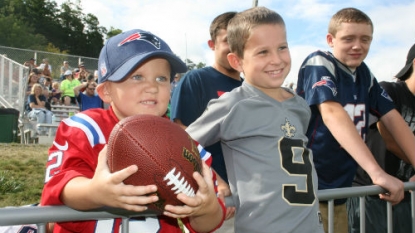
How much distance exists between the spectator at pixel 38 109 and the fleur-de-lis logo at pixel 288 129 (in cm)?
1192

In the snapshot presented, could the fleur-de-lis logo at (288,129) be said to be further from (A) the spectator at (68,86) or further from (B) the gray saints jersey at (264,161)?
(A) the spectator at (68,86)

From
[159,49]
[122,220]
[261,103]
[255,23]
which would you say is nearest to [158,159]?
[122,220]

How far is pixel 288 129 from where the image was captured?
85.0 inches

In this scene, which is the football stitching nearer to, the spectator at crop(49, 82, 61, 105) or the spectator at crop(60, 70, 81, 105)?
the spectator at crop(60, 70, 81, 105)

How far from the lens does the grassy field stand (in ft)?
19.7

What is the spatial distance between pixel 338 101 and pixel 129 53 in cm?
144

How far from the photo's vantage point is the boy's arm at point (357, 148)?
2.46 meters

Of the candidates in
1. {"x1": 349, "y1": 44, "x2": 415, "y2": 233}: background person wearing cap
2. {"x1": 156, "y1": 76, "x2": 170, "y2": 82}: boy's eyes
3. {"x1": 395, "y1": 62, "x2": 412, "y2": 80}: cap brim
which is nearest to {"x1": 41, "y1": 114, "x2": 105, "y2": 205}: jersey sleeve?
{"x1": 156, "y1": 76, "x2": 170, "y2": 82}: boy's eyes

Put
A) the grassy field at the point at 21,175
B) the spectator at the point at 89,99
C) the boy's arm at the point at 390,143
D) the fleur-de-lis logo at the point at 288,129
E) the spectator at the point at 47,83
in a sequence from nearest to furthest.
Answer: the fleur-de-lis logo at the point at 288,129 < the boy's arm at the point at 390,143 < the grassy field at the point at 21,175 < the spectator at the point at 89,99 < the spectator at the point at 47,83

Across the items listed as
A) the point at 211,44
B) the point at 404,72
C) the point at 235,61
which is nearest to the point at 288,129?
the point at 235,61

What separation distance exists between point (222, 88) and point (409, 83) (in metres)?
1.57

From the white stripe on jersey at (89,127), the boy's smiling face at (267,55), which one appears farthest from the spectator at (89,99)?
the white stripe on jersey at (89,127)

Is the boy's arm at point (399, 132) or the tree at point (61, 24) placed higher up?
the tree at point (61, 24)

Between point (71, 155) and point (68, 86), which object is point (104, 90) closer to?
point (71, 155)
